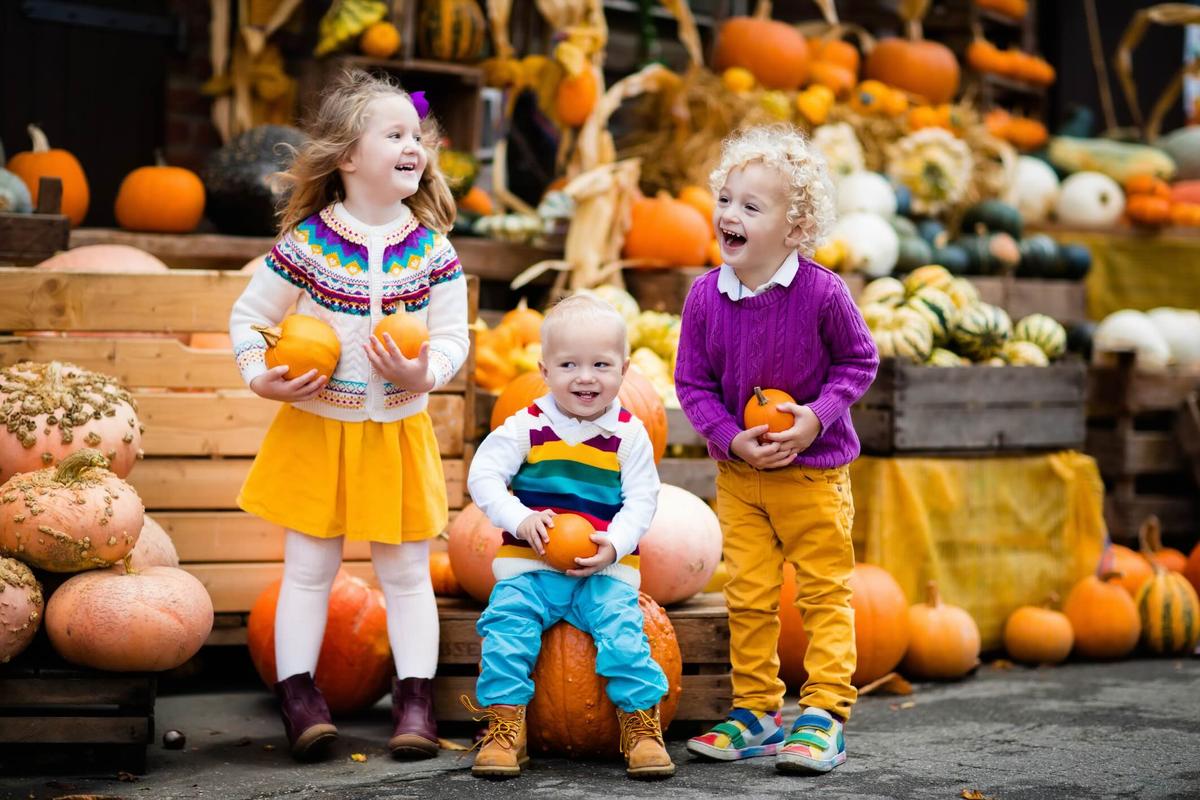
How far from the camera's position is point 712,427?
394 centimetres

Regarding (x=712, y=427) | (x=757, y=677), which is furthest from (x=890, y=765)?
(x=712, y=427)

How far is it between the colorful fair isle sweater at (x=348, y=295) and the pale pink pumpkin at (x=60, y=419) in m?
0.59

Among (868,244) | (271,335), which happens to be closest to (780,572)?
(271,335)

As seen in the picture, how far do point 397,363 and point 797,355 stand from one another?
101 cm

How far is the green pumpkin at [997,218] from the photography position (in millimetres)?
7613

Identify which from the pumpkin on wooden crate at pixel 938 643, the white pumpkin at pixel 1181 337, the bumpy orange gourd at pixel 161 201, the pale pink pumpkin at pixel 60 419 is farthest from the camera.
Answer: the white pumpkin at pixel 1181 337

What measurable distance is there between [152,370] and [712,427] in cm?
186

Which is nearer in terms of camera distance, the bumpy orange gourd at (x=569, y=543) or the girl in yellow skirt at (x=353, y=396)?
the bumpy orange gourd at (x=569, y=543)

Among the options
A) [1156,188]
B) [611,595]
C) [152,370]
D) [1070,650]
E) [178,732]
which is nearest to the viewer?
[611,595]

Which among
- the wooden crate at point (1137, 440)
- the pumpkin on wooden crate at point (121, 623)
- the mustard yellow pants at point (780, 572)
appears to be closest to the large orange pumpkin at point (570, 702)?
the mustard yellow pants at point (780, 572)

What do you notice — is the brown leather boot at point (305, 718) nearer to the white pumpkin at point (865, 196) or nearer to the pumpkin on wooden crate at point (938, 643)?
the pumpkin on wooden crate at point (938, 643)

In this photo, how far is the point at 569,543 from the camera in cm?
366

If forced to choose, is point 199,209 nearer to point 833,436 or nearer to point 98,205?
point 98,205

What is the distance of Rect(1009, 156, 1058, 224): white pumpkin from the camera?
853 cm
